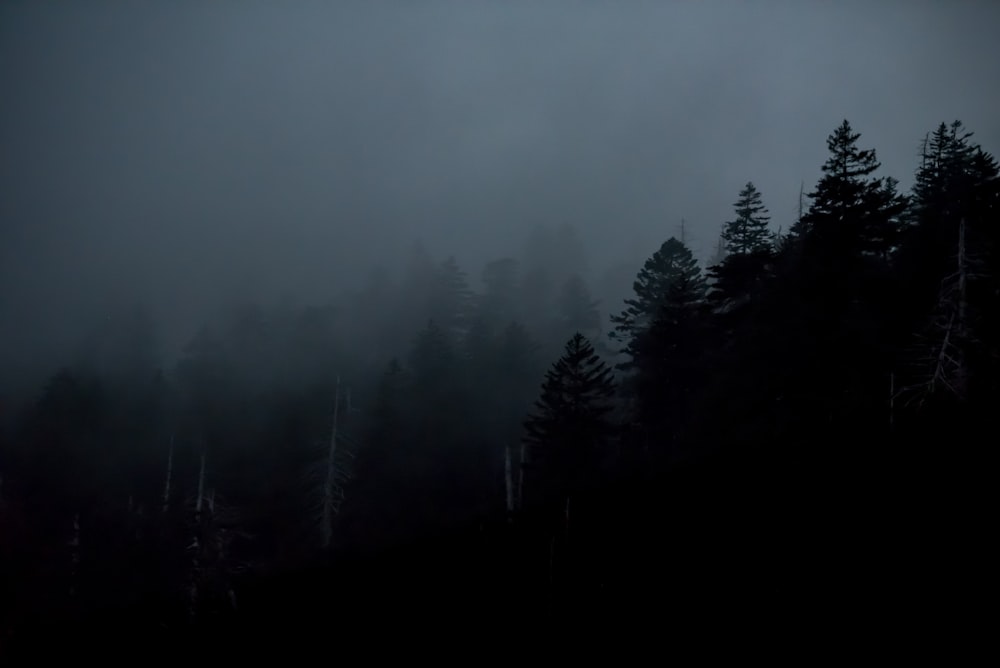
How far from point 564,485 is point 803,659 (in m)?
20.0

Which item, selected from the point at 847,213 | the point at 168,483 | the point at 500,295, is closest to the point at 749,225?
the point at 847,213

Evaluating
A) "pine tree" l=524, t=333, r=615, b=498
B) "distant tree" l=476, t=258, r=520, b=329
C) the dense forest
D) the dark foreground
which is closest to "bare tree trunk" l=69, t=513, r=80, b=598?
the dense forest

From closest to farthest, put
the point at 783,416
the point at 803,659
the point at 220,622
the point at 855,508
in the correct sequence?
the point at 803,659, the point at 855,508, the point at 220,622, the point at 783,416

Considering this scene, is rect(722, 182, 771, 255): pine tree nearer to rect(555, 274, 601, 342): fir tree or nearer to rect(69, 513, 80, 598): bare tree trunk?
rect(555, 274, 601, 342): fir tree

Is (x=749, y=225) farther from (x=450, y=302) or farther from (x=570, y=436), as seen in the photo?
(x=450, y=302)

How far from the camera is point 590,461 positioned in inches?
1049

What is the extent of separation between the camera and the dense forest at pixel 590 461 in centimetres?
898

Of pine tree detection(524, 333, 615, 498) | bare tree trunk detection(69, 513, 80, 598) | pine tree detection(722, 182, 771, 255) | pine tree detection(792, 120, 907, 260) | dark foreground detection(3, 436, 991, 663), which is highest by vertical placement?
pine tree detection(722, 182, 771, 255)

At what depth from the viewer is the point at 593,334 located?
6669 centimetres

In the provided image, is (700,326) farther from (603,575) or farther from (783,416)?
(603,575)

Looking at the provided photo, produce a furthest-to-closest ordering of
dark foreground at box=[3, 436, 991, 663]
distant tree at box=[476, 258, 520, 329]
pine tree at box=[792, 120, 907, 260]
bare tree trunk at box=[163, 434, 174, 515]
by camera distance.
Answer: distant tree at box=[476, 258, 520, 329] < bare tree trunk at box=[163, 434, 174, 515] < pine tree at box=[792, 120, 907, 260] < dark foreground at box=[3, 436, 991, 663]

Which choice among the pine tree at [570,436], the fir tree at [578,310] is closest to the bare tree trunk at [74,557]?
the pine tree at [570,436]

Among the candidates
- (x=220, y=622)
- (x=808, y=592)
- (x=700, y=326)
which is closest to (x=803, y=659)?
(x=808, y=592)

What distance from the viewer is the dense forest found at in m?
8.98
